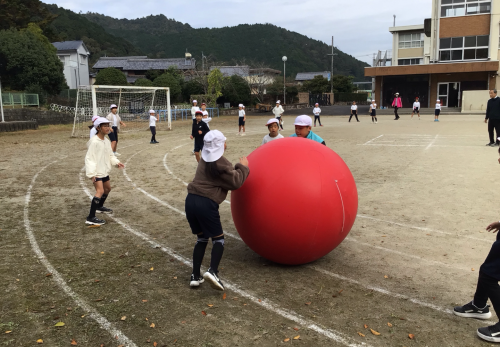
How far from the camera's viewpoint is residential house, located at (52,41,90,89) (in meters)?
60.5

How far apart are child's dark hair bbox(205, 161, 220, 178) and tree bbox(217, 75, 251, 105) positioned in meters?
48.9

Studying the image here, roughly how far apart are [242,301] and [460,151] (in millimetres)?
13676

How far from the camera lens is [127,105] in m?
35.2

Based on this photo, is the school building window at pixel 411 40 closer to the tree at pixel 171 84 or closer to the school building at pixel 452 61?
the school building at pixel 452 61

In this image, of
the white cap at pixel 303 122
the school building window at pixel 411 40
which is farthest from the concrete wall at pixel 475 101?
the white cap at pixel 303 122

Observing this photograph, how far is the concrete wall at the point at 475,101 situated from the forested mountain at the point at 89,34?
65668mm

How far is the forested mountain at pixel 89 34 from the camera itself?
264ft

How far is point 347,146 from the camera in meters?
18.0

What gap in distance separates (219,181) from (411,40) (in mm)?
56527

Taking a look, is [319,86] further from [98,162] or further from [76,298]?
[76,298]

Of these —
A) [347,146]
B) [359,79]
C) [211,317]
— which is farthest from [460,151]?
[359,79]

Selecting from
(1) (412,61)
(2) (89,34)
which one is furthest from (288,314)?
(2) (89,34)

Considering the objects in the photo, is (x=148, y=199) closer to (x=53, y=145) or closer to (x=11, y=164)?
(x=11, y=164)

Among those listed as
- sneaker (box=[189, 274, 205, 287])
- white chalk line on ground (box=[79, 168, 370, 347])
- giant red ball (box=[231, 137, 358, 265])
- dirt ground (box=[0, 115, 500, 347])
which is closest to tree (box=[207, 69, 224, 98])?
dirt ground (box=[0, 115, 500, 347])
